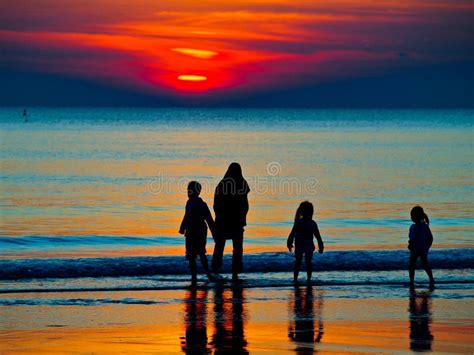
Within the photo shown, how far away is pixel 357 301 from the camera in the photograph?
42.9 feet

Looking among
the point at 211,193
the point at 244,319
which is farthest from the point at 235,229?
the point at 211,193

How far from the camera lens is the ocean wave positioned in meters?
16.6

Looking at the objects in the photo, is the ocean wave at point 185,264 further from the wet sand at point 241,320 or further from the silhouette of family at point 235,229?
the wet sand at point 241,320

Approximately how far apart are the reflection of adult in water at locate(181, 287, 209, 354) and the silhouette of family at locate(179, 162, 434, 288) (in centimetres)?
100

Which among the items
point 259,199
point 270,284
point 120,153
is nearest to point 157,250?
point 270,284

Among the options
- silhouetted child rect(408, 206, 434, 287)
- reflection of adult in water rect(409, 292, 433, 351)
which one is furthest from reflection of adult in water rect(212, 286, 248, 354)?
silhouetted child rect(408, 206, 434, 287)

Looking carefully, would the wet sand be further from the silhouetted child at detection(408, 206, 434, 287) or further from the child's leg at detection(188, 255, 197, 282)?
the silhouetted child at detection(408, 206, 434, 287)

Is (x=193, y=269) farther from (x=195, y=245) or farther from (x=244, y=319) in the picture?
(x=244, y=319)

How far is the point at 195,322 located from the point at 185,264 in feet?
20.8

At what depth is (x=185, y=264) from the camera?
17.7m

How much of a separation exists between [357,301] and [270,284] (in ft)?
6.63

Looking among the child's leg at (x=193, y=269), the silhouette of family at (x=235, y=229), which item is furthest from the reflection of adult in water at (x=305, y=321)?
the child's leg at (x=193, y=269)

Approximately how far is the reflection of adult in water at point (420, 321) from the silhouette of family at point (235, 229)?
1075mm

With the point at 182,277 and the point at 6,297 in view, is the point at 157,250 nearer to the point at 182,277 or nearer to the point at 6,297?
the point at 182,277
